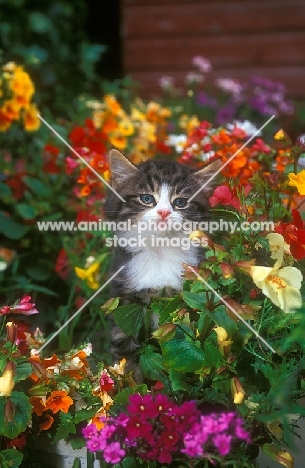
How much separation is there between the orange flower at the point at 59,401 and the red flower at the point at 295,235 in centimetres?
76

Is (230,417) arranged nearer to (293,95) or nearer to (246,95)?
(246,95)

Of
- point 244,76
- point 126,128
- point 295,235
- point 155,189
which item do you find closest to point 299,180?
point 295,235

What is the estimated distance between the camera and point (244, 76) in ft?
19.0

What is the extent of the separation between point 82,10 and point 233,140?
2.88 m

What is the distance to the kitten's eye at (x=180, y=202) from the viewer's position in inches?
87.9

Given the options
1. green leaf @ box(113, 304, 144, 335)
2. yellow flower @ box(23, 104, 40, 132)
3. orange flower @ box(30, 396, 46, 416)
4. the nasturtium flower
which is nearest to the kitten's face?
green leaf @ box(113, 304, 144, 335)

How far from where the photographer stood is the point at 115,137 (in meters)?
3.65

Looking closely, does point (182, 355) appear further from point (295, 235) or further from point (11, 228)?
point (11, 228)

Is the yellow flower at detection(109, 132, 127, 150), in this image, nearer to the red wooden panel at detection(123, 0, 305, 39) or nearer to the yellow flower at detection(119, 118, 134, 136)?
the yellow flower at detection(119, 118, 134, 136)

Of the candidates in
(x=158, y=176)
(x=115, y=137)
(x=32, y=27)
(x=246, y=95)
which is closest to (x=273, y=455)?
(x=158, y=176)

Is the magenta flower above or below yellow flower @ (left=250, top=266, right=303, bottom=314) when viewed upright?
below

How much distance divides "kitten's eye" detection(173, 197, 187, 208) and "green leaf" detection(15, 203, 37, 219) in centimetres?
119

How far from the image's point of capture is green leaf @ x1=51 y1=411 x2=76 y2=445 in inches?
→ 75.3

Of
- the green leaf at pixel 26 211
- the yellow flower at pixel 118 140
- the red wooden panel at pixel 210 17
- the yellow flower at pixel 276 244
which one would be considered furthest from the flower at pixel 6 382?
the red wooden panel at pixel 210 17
